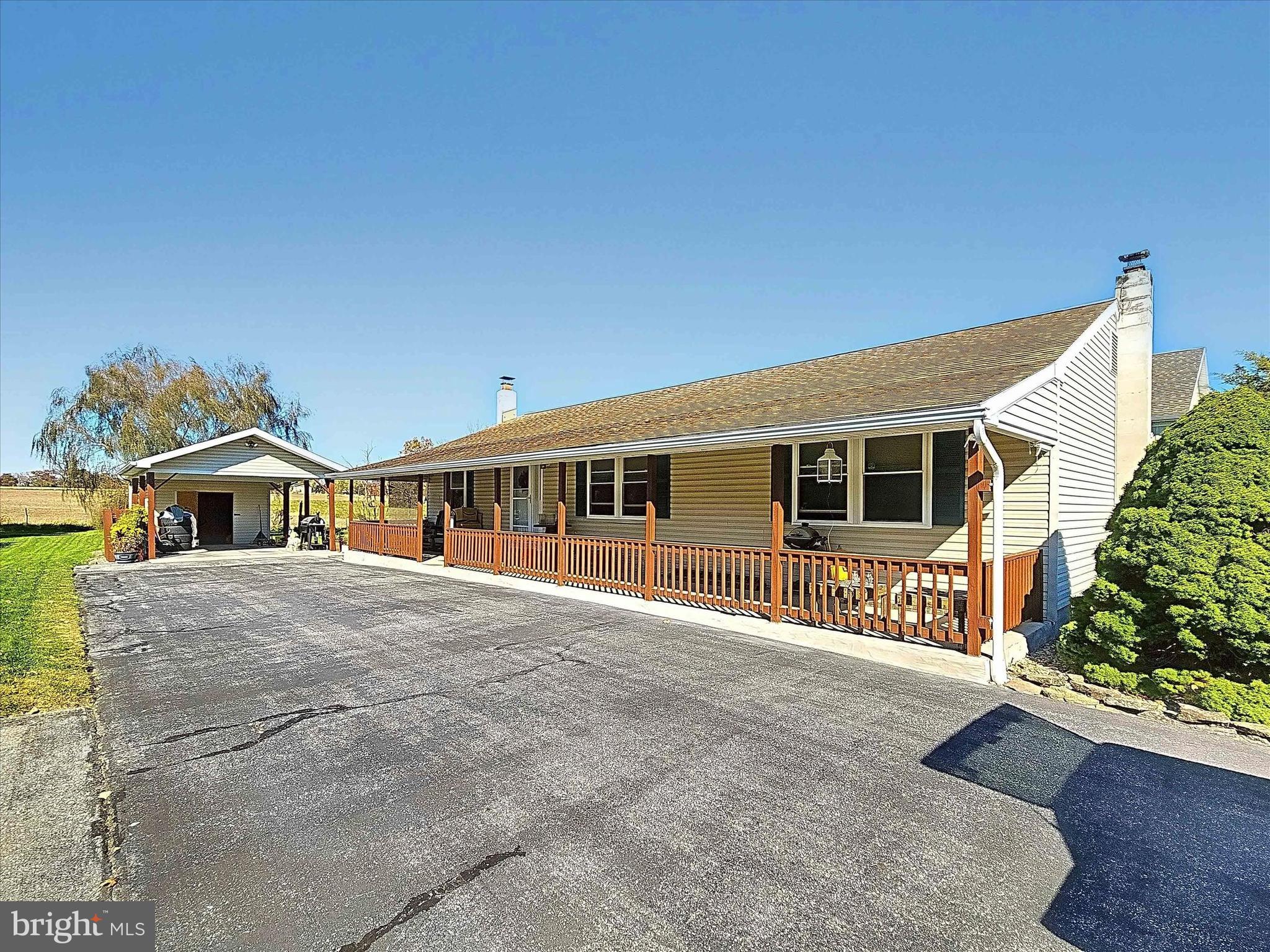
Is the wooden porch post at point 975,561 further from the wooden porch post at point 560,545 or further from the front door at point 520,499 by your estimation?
the front door at point 520,499

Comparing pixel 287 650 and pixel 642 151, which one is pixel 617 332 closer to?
pixel 642 151

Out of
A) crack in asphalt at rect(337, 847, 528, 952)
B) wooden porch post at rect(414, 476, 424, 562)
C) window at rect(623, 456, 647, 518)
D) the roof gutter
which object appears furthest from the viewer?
wooden porch post at rect(414, 476, 424, 562)

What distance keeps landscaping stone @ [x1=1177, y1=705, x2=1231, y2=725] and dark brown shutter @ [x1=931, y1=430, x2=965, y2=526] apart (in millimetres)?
3151

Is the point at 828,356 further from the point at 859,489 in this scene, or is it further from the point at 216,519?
the point at 216,519

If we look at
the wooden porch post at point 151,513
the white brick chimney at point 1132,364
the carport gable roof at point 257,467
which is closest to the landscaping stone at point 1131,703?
the white brick chimney at point 1132,364

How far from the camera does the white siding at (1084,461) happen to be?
7691 mm

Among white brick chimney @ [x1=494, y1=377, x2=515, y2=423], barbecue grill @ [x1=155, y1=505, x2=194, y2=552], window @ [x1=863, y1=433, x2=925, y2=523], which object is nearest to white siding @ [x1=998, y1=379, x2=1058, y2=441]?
window @ [x1=863, y1=433, x2=925, y2=523]

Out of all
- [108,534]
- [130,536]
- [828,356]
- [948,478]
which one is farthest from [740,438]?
[108,534]

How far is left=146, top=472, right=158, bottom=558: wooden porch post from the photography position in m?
16.4

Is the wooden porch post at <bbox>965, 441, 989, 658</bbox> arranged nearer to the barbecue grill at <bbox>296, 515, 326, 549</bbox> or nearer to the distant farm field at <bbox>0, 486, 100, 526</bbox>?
the barbecue grill at <bbox>296, 515, 326, 549</bbox>

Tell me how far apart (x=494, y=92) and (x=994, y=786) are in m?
13.1

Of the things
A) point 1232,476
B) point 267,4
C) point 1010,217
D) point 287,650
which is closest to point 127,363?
point 267,4

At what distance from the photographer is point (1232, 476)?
554 cm

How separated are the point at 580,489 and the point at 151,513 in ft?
41.2
